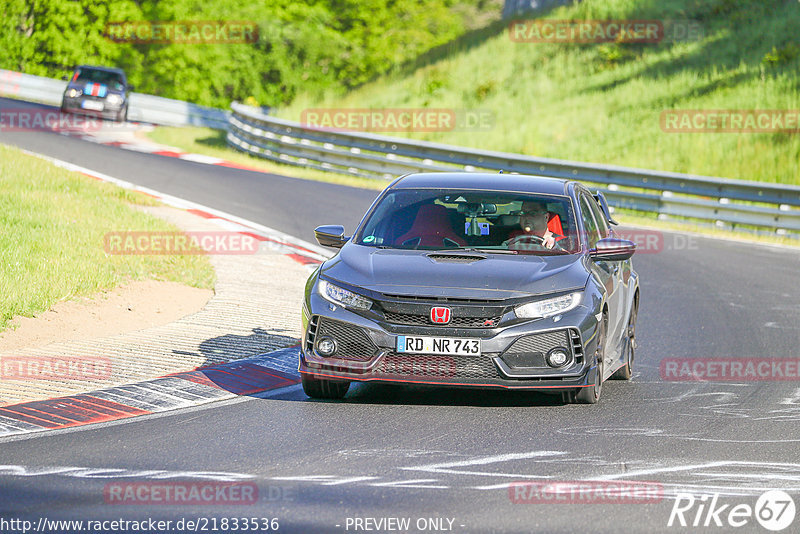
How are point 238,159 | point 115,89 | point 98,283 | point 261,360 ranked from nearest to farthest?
point 261,360 < point 98,283 < point 238,159 < point 115,89

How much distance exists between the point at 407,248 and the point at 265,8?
67.6 meters

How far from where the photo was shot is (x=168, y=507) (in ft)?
18.8

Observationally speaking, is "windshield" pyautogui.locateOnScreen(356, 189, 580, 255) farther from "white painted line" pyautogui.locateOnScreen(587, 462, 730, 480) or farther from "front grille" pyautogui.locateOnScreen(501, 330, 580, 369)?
"white painted line" pyautogui.locateOnScreen(587, 462, 730, 480)

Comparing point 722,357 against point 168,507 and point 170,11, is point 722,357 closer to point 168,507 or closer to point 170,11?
point 168,507

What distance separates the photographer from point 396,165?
2788 cm

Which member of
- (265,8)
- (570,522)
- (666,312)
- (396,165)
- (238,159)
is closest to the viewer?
(570,522)

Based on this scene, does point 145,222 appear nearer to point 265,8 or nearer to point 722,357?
point 722,357

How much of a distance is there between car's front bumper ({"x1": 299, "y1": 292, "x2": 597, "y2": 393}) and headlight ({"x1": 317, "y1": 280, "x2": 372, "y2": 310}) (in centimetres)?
5

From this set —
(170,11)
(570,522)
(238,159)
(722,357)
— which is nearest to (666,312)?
(722,357)

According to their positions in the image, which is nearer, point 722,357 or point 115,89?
point 722,357

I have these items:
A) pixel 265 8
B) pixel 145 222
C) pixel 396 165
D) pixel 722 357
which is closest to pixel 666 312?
pixel 722 357

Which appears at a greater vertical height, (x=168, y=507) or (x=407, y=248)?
(x=407, y=248)

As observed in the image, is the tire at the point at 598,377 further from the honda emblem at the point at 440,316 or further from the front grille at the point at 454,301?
the honda emblem at the point at 440,316

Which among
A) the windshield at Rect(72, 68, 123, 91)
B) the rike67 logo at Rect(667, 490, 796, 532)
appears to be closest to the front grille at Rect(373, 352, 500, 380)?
the rike67 logo at Rect(667, 490, 796, 532)
